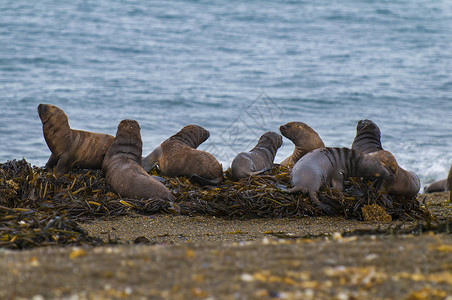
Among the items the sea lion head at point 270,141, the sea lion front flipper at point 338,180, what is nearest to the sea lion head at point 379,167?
the sea lion front flipper at point 338,180

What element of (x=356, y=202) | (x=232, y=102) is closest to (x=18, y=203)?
(x=356, y=202)

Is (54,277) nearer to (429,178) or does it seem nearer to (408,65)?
(429,178)

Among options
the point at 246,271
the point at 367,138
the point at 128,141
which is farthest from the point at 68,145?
the point at 246,271

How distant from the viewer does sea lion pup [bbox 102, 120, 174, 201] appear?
6.69 m

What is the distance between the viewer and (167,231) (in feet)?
18.0

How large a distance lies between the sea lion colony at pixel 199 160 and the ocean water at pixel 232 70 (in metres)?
3.43

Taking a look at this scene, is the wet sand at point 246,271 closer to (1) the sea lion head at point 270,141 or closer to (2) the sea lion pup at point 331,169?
(2) the sea lion pup at point 331,169

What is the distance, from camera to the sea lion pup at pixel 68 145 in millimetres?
7742

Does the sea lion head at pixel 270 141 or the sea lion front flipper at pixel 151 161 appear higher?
the sea lion head at pixel 270 141

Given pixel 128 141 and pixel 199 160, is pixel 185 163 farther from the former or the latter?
pixel 128 141

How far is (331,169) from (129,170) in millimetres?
2406

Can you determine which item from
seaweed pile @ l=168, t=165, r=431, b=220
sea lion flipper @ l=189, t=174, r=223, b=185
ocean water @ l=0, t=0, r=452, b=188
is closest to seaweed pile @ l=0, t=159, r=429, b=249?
seaweed pile @ l=168, t=165, r=431, b=220

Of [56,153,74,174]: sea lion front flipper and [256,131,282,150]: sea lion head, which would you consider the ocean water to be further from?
[56,153,74,174]: sea lion front flipper

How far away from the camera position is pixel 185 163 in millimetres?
8008
